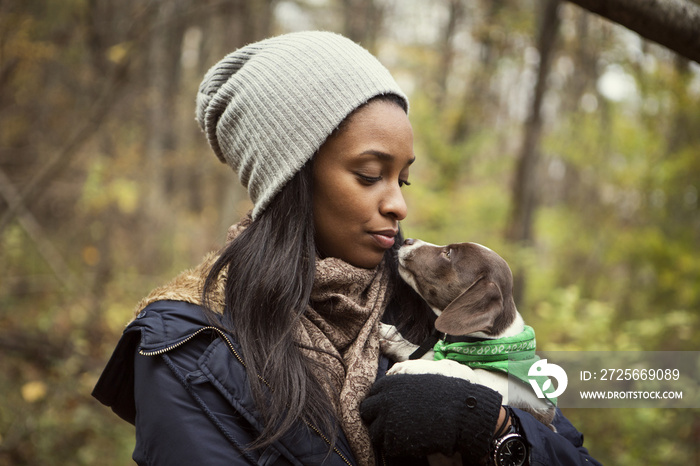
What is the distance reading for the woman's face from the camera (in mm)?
2100

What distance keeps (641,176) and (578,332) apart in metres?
3.91

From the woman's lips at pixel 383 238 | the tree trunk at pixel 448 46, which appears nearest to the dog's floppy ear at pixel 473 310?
the woman's lips at pixel 383 238

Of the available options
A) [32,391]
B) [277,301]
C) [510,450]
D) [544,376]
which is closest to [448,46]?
[32,391]

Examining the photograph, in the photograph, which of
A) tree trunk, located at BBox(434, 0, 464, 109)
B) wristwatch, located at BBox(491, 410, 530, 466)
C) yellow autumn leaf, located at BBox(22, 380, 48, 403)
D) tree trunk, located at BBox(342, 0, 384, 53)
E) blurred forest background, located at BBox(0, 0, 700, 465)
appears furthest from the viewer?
tree trunk, located at BBox(434, 0, 464, 109)

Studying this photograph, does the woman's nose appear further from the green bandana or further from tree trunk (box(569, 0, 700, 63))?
tree trunk (box(569, 0, 700, 63))

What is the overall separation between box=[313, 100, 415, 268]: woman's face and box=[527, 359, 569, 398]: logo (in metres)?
0.88

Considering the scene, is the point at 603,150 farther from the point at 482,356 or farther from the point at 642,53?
the point at 482,356

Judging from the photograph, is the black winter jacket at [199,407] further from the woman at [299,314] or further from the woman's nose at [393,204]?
the woman's nose at [393,204]

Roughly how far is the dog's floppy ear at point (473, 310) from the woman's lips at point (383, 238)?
439 mm

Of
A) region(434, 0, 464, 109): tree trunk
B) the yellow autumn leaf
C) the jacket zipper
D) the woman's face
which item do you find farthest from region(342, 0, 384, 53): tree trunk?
the jacket zipper

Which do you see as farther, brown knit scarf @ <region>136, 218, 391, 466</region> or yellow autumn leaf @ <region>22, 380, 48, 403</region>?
yellow autumn leaf @ <region>22, 380, 48, 403</region>

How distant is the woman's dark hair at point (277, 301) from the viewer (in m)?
1.79

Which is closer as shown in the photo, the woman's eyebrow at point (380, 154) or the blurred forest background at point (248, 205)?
the woman's eyebrow at point (380, 154)

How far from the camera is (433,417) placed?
176cm
